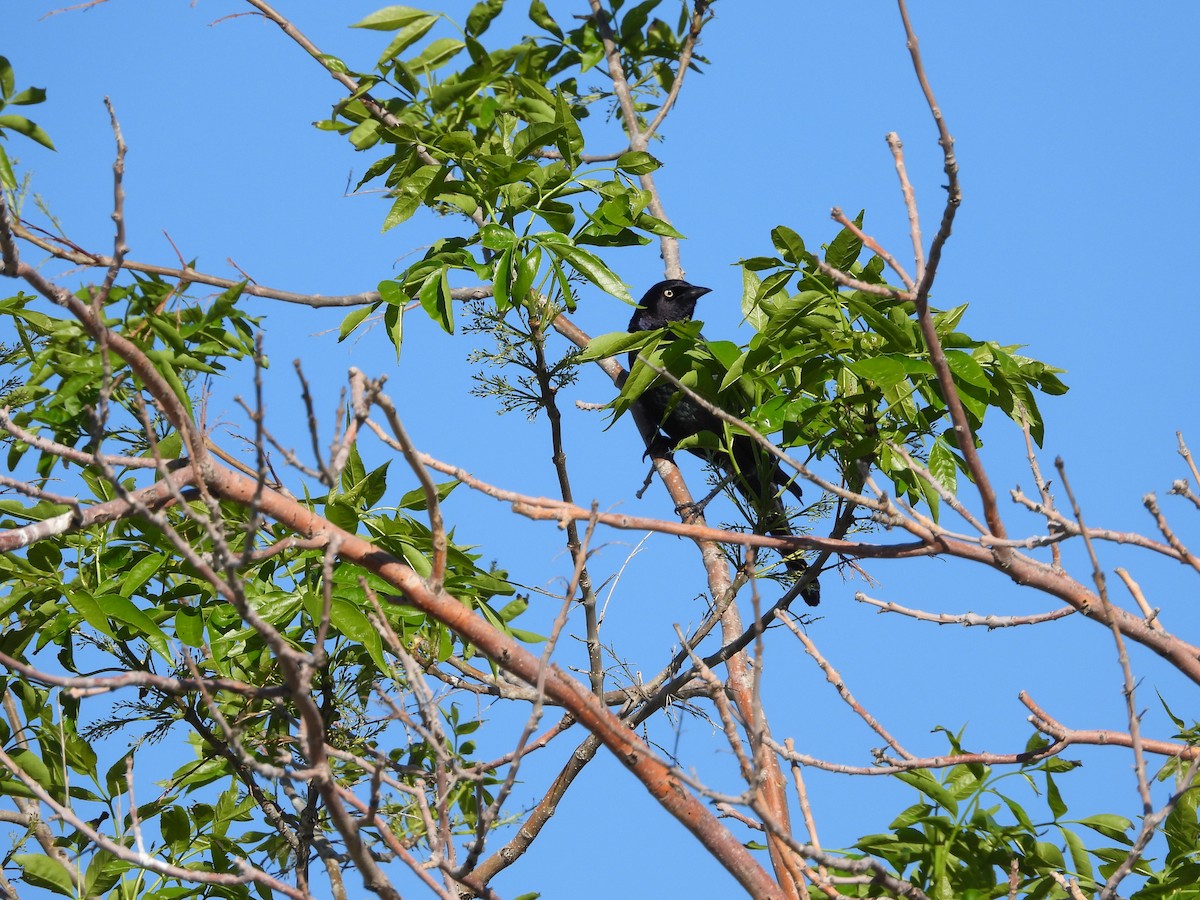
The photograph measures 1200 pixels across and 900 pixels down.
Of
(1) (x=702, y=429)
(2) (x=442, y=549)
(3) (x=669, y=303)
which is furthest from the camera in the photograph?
(3) (x=669, y=303)

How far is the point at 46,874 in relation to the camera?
2.64 meters

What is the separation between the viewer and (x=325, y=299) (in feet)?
12.3

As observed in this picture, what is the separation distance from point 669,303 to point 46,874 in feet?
14.1

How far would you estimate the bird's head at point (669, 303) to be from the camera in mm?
6086

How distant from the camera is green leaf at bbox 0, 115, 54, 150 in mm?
2422

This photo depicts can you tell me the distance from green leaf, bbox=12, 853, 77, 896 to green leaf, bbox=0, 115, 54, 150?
1.55m

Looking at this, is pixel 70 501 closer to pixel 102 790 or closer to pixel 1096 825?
pixel 102 790

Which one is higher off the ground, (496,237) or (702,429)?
(702,429)

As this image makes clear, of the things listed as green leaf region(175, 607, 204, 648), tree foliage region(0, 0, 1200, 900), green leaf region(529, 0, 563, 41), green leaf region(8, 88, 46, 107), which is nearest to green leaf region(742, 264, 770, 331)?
tree foliage region(0, 0, 1200, 900)

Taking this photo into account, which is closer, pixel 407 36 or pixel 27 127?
pixel 27 127

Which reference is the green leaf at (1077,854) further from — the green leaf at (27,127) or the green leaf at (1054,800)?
the green leaf at (27,127)

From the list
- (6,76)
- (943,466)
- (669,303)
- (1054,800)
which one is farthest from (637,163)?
(669,303)

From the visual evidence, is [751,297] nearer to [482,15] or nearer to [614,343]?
[614,343]

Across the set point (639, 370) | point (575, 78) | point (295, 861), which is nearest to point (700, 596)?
point (639, 370)
